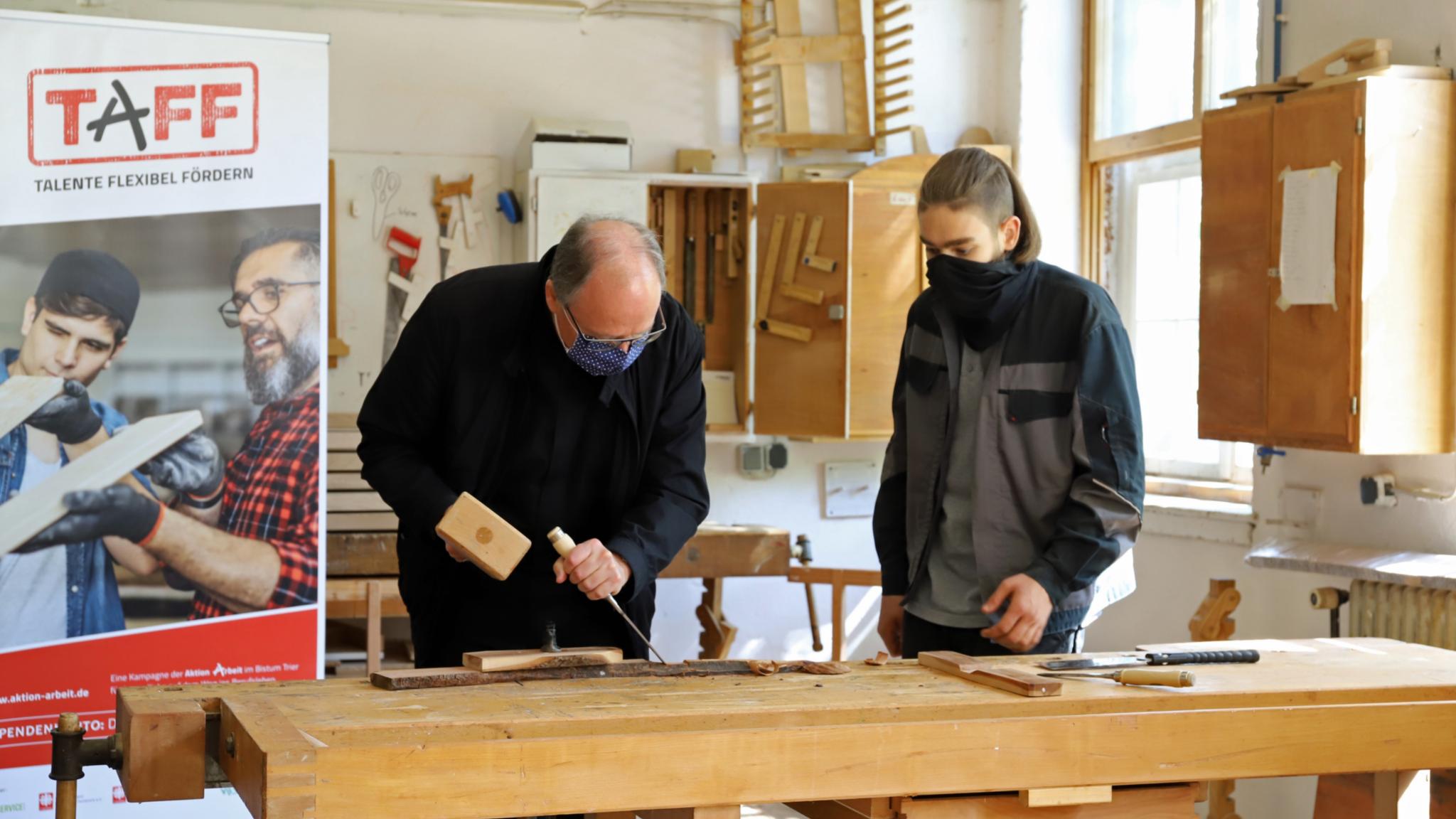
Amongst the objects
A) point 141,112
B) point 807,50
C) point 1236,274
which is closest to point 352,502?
point 141,112

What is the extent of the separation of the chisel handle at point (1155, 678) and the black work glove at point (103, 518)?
2.33 metres

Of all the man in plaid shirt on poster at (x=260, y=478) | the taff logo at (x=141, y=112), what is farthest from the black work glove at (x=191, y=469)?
the taff logo at (x=141, y=112)

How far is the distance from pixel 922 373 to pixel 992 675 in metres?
0.71

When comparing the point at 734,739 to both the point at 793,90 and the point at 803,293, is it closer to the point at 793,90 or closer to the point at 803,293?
the point at 803,293

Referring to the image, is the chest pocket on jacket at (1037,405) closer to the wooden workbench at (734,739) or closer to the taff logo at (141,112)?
the wooden workbench at (734,739)

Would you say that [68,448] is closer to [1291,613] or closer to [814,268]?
[814,268]

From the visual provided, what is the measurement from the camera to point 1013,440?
8.21ft

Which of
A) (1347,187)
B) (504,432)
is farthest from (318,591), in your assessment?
(1347,187)

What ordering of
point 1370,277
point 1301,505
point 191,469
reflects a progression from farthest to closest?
point 1301,505
point 1370,277
point 191,469

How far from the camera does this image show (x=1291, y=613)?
4402 millimetres

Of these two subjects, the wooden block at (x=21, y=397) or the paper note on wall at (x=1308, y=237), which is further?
the paper note on wall at (x=1308, y=237)

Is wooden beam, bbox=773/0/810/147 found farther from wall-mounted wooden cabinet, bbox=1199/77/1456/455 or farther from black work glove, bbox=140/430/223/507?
black work glove, bbox=140/430/223/507

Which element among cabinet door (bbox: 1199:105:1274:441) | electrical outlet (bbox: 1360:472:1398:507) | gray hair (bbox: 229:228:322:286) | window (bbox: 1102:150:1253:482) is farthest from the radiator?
gray hair (bbox: 229:228:322:286)

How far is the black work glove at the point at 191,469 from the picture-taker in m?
3.43
